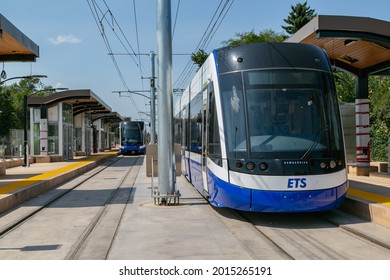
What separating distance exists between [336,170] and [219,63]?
120 inches

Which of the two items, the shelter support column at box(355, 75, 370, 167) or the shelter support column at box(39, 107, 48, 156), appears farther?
the shelter support column at box(39, 107, 48, 156)

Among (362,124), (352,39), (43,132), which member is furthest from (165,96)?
(43,132)

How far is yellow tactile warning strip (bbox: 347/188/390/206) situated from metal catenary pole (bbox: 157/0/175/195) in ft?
13.8

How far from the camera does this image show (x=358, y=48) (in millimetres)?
14195

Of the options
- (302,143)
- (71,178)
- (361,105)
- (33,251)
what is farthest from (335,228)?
(71,178)

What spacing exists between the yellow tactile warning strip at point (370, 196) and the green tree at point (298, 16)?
2143 inches

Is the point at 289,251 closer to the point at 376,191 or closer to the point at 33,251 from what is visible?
the point at 33,251

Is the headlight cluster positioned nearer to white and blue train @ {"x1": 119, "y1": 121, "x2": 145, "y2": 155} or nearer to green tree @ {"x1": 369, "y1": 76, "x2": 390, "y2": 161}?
green tree @ {"x1": 369, "y1": 76, "x2": 390, "y2": 161}

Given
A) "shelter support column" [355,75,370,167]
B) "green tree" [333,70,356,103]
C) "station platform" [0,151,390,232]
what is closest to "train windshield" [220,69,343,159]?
"station platform" [0,151,390,232]

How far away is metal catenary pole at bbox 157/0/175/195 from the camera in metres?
11.5

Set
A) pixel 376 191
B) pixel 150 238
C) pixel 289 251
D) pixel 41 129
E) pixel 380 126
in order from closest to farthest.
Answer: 1. pixel 289 251
2. pixel 150 238
3. pixel 376 191
4. pixel 41 129
5. pixel 380 126

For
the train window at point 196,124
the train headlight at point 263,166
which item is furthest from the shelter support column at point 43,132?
the train headlight at point 263,166

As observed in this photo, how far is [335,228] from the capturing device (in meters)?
8.84

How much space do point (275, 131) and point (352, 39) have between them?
510 centimetres
